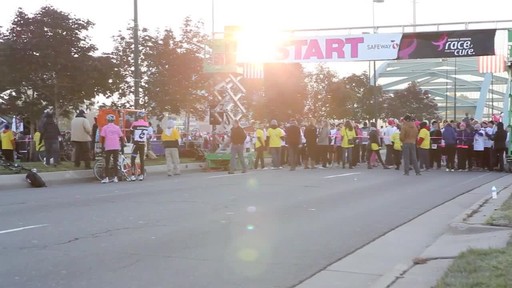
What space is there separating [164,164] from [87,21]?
853cm

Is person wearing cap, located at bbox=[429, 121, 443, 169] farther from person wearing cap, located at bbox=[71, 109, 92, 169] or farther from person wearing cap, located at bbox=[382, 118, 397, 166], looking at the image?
person wearing cap, located at bbox=[71, 109, 92, 169]

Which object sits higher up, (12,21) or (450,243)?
(12,21)

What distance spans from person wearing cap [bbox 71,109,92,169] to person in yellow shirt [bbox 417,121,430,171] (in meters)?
11.5

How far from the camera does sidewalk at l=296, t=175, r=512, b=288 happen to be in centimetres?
603

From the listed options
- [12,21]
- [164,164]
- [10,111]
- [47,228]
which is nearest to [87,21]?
[12,21]

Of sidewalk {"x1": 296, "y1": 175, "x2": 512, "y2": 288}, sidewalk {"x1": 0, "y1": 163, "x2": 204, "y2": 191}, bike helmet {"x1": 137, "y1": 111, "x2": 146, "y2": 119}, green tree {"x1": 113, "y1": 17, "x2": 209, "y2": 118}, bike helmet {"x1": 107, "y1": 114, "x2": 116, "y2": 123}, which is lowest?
sidewalk {"x1": 296, "y1": 175, "x2": 512, "y2": 288}

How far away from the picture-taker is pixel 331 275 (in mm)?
6352

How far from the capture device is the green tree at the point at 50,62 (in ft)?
85.0

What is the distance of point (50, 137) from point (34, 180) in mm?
3244

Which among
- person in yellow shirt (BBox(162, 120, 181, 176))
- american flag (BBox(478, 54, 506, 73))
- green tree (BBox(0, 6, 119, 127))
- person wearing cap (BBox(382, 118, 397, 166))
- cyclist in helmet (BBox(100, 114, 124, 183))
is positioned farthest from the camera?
american flag (BBox(478, 54, 506, 73))

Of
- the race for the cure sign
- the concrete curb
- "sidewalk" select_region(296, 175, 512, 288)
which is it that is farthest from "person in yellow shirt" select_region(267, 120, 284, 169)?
the concrete curb

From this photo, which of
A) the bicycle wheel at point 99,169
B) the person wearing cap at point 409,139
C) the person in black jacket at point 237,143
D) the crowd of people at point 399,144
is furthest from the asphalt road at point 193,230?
the crowd of people at point 399,144

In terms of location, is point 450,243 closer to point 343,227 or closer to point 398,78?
point 343,227

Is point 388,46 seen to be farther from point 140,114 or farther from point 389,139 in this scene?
point 140,114
